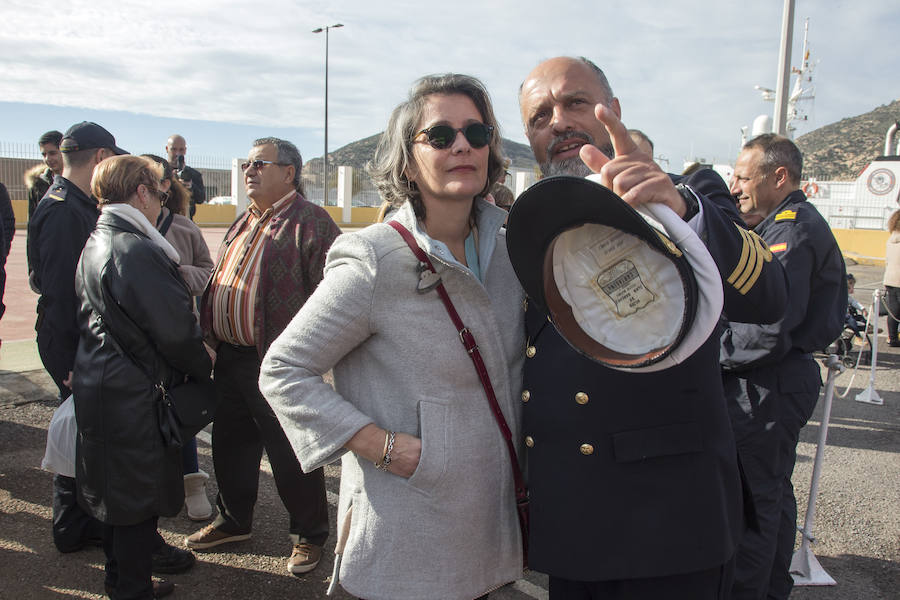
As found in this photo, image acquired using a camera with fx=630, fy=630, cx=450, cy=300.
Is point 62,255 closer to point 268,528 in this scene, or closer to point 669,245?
point 268,528

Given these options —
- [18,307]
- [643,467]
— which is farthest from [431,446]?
[18,307]

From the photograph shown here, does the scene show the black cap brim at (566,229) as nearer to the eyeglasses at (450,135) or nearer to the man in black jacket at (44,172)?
the eyeglasses at (450,135)

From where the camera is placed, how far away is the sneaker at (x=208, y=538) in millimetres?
3387

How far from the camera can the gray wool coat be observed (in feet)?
5.11

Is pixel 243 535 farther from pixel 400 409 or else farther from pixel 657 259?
pixel 657 259

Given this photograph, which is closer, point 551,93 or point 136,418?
point 551,93

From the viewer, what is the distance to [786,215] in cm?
284

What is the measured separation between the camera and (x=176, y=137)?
21.7 ft

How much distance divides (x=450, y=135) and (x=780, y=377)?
6.52 feet

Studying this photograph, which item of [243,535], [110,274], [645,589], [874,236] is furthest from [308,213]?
[874,236]

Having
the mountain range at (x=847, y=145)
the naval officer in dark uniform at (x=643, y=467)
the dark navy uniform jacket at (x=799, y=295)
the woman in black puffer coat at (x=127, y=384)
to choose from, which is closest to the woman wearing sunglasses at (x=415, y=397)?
the naval officer in dark uniform at (x=643, y=467)

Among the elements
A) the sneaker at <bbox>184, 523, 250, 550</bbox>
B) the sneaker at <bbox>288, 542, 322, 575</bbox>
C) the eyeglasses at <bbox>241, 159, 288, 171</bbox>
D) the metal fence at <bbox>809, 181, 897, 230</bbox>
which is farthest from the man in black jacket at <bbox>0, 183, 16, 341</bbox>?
the metal fence at <bbox>809, 181, 897, 230</bbox>

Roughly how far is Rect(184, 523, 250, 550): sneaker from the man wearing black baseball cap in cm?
48

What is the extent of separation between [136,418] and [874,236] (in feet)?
85.2
